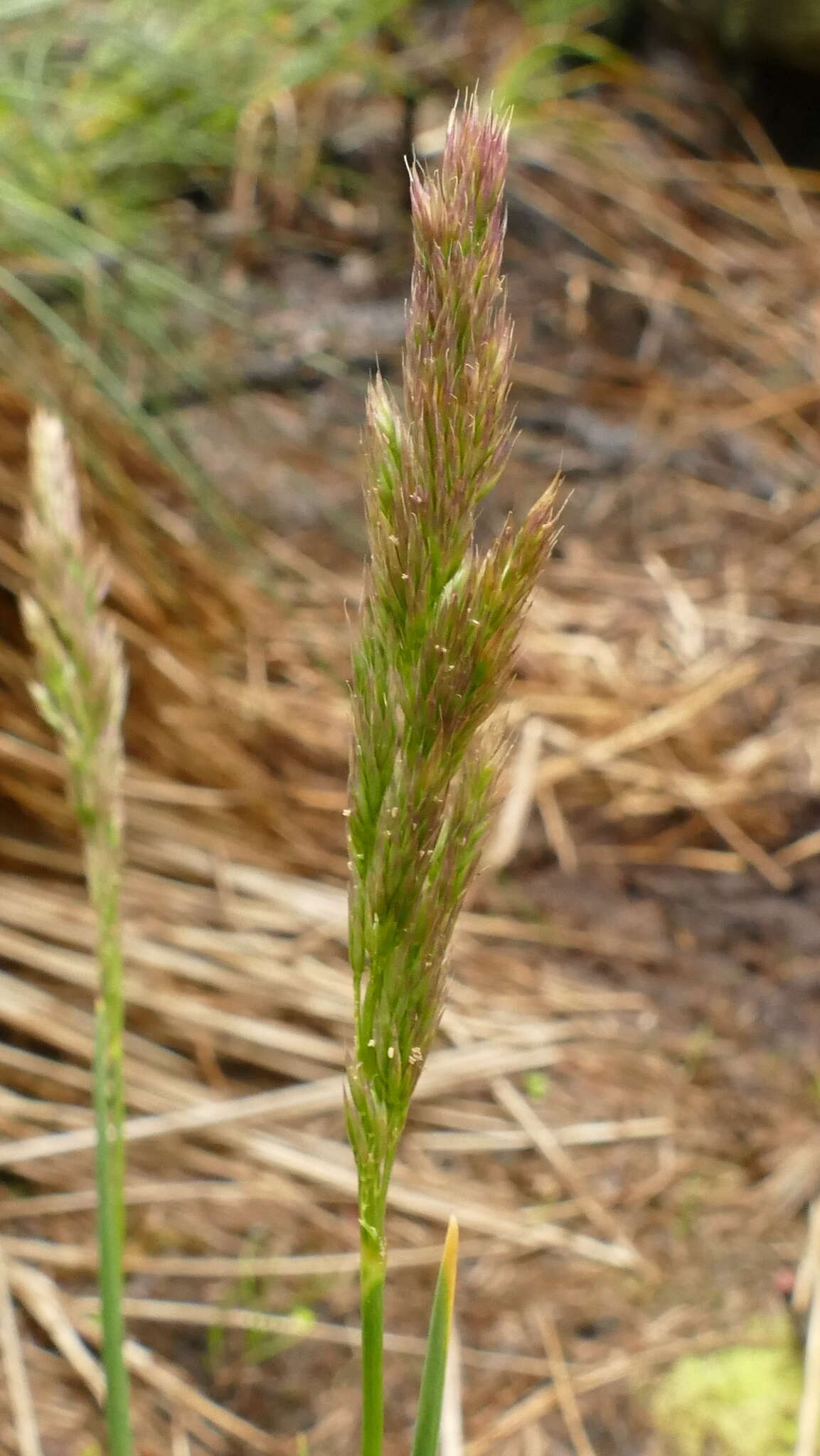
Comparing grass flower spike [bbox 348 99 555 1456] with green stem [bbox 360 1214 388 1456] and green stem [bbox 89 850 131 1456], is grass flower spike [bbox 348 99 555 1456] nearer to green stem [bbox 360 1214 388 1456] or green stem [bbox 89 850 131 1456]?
green stem [bbox 360 1214 388 1456]

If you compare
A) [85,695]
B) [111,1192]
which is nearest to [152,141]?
[85,695]

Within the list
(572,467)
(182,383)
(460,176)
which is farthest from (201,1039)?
(572,467)

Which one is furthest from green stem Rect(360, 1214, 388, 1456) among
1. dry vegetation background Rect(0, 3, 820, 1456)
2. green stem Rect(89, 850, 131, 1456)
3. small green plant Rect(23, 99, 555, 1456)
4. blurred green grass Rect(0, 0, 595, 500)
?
blurred green grass Rect(0, 0, 595, 500)

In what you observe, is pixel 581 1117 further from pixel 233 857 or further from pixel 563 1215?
pixel 233 857

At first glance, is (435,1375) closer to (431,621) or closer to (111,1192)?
(111,1192)

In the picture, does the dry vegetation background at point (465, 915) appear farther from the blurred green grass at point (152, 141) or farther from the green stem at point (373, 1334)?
the green stem at point (373, 1334)

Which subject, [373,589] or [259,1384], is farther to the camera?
[259,1384]
